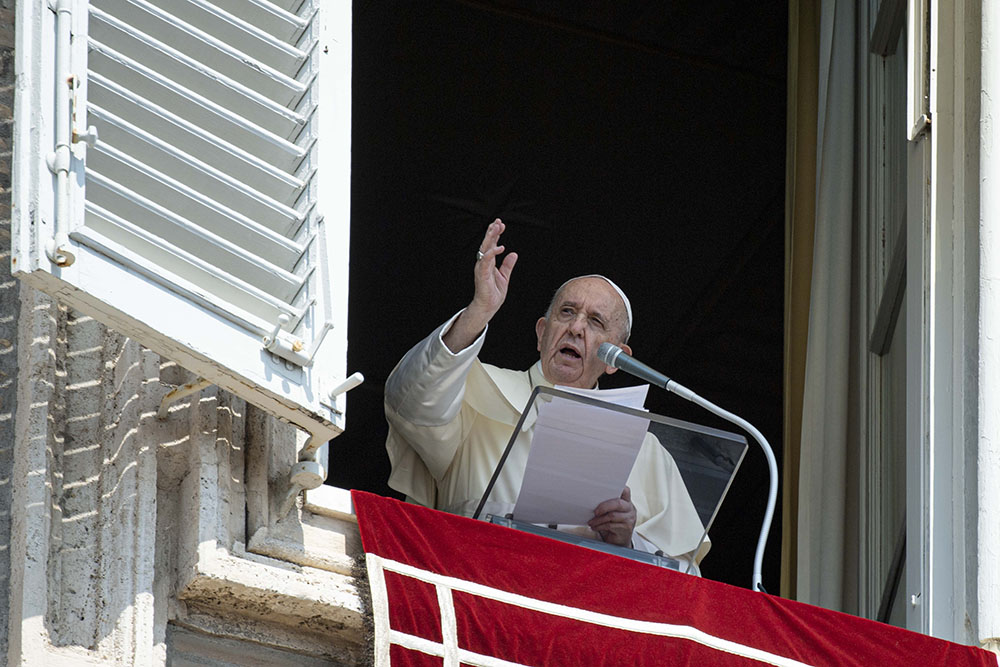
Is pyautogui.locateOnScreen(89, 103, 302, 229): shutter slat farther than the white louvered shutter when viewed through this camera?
Yes

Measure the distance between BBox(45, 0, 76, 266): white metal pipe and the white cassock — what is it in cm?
147

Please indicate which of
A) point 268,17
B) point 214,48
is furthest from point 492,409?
point 214,48

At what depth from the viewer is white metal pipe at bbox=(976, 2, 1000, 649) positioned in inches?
171

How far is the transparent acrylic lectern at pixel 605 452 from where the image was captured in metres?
4.32

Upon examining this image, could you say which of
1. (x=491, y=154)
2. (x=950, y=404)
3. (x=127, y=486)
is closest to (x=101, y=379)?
(x=127, y=486)

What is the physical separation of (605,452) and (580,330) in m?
1.17

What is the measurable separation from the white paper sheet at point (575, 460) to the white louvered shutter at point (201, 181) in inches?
24.2

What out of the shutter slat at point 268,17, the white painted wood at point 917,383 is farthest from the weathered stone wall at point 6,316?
the white painted wood at point 917,383

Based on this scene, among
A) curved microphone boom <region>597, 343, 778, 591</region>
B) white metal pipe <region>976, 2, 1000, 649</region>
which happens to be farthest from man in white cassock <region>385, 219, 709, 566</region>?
white metal pipe <region>976, 2, 1000, 649</region>

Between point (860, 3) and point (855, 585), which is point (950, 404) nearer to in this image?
point (855, 585)

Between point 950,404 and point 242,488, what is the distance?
1646mm

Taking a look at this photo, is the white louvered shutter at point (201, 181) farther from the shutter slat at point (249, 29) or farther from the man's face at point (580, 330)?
the man's face at point (580, 330)

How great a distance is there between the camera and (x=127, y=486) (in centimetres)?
381

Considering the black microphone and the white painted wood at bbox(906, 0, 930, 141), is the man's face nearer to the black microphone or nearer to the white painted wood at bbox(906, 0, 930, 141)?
the black microphone
